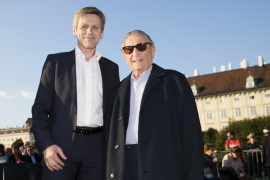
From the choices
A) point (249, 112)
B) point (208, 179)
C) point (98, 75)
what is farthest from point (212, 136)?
point (98, 75)

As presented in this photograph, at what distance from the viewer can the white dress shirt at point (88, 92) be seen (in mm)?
3118

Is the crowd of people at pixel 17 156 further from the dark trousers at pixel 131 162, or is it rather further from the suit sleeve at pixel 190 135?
the suit sleeve at pixel 190 135

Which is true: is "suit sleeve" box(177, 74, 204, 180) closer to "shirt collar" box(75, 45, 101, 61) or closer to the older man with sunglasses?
the older man with sunglasses

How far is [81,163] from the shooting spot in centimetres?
301

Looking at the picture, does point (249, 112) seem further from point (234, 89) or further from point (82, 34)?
point (82, 34)

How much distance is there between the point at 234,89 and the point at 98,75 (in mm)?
62497

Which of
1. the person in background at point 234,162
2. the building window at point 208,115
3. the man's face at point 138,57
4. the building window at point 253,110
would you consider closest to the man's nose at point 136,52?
the man's face at point 138,57

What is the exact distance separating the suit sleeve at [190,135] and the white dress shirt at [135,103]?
409 millimetres

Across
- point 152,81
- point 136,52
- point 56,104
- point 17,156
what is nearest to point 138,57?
point 136,52

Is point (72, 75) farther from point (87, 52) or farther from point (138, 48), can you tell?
point (138, 48)

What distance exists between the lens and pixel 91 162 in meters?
3.01

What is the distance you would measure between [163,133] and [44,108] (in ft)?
4.06

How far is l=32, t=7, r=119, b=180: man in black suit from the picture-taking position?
9.55 ft

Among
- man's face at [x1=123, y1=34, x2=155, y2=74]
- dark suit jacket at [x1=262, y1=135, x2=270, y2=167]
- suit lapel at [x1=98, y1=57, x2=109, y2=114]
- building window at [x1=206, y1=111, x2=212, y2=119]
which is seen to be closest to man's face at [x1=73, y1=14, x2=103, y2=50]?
suit lapel at [x1=98, y1=57, x2=109, y2=114]
